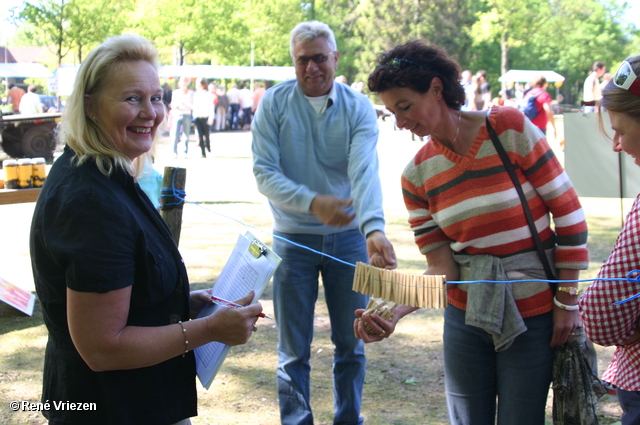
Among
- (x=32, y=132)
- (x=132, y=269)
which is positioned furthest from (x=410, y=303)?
(x=32, y=132)

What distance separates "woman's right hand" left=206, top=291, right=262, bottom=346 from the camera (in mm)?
1906

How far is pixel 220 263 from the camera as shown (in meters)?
7.17

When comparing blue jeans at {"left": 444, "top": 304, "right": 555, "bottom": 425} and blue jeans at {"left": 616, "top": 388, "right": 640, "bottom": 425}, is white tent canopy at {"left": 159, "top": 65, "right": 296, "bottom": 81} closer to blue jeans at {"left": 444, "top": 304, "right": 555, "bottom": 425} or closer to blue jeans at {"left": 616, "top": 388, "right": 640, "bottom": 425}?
blue jeans at {"left": 444, "top": 304, "right": 555, "bottom": 425}

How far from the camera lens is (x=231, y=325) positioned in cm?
191

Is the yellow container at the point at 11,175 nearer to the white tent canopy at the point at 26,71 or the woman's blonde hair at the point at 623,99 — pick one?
the woman's blonde hair at the point at 623,99

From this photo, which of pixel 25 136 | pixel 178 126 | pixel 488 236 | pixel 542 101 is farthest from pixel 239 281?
pixel 25 136

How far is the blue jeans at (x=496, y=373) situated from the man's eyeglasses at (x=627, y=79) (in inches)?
36.0

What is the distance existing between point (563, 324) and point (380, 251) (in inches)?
40.0

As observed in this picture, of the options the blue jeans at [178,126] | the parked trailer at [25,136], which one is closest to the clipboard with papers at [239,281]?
the blue jeans at [178,126]

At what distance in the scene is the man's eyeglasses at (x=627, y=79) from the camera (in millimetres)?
1781

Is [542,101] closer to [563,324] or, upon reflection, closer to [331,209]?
[331,209]

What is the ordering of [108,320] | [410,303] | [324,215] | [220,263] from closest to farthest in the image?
1. [108,320]
2. [410,303]
3. [324,215]
4. [220,263]

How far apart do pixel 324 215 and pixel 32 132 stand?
1494 cm

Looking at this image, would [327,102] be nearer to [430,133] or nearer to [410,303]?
[430,133]
